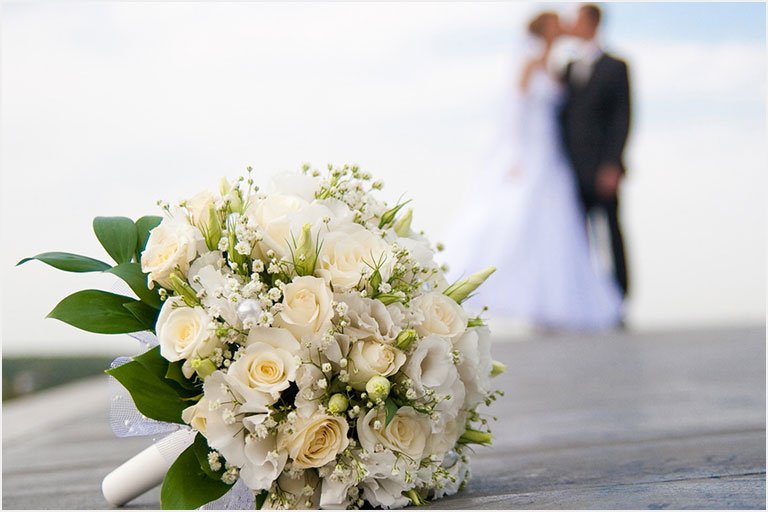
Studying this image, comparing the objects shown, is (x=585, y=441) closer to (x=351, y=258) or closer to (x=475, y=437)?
(x=475, y=437)

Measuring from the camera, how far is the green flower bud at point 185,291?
1243 mm

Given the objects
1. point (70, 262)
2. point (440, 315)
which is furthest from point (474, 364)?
point (70, 262)

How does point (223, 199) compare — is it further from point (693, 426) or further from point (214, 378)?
point (693, 426)

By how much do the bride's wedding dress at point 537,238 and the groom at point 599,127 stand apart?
0.14 meters

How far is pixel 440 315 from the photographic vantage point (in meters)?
1.31

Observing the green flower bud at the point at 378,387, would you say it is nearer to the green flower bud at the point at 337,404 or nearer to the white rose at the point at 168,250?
the green flower bud at the point at 337,404

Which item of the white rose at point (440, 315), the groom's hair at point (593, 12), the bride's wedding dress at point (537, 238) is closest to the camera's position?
the white rose at point (440, 315)

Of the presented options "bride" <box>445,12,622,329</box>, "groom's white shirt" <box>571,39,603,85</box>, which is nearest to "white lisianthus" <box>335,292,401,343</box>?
"bride" <box>445,12,622,329</box>

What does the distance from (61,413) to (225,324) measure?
112 inches

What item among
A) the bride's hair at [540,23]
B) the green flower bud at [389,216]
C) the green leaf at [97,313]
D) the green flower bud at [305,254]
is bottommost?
the green leaf at [97,313]

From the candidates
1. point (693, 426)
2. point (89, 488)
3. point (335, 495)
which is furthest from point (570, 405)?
point (335, 495)

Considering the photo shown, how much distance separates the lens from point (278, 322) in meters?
1.22

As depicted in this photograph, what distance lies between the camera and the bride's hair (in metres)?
8.18

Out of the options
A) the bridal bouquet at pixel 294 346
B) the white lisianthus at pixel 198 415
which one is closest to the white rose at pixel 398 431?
the bridal bouquet at pixel 294 346
